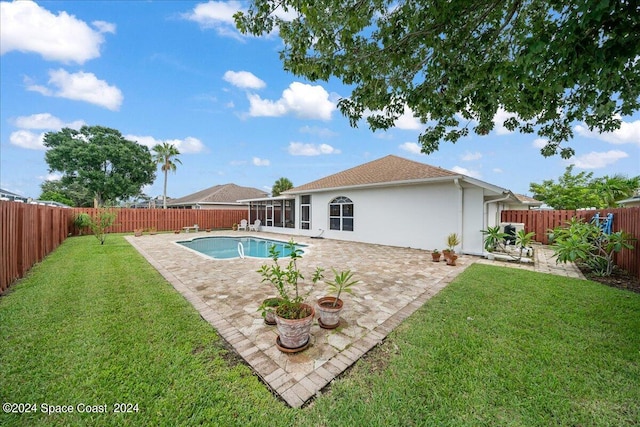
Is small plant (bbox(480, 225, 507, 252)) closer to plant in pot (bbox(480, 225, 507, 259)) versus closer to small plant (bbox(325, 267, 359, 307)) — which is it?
plant in pot (bbox(480, 225, 507, 259))

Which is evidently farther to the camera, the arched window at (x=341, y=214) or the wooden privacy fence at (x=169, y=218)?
the wooden privacy fence at (x=169, y=218)

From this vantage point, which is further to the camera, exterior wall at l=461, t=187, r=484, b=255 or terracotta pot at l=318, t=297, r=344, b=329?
exterior wall at l=461, t=187, r=484, b=255

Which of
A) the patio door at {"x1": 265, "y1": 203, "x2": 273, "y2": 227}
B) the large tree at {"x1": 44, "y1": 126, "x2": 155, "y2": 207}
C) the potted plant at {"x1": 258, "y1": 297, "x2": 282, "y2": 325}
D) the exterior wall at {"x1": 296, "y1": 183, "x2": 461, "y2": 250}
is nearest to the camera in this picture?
the potted plant at {"x1": 258, "y1": 297, "x2": 282, "y2": 325}

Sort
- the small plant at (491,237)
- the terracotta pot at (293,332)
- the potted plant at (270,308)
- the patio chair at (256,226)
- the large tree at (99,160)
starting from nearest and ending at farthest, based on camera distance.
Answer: the terracotta pot at (293,332) → the potted plant at (270,308) → the small plant at (491,237) → the patio chair at (256,226) → the large tree at (99,160)

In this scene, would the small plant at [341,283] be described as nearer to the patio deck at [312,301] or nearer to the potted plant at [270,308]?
the patio deck at [312,301]

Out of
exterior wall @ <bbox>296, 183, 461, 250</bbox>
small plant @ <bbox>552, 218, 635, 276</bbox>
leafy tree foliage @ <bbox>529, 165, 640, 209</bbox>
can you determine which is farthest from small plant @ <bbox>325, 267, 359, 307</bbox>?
leafy tree foliage @ <bbox>529, 165, 640, 209</bbox>

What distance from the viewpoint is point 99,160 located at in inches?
1100

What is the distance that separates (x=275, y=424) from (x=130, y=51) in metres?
15.0

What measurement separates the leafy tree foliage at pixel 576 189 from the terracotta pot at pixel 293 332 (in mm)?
22454

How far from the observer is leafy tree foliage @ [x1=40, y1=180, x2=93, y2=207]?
28.8 meters

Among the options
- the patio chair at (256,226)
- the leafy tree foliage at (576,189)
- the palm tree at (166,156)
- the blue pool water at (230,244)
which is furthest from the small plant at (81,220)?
the leafy tree foliage at (576,189)

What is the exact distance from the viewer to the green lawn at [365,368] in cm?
222

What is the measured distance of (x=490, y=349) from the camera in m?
3.22

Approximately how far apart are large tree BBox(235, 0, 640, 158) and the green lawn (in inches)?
124
